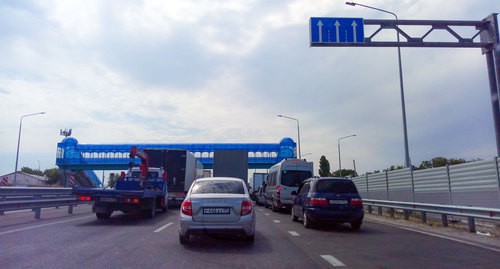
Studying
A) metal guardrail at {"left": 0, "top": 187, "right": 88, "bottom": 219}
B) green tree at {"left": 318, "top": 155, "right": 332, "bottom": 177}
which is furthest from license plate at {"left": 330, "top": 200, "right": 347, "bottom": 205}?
green tree at {"left": 318, "top": 155, "right": 332, "bottom": 177}

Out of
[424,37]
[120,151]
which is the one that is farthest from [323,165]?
[424,37]

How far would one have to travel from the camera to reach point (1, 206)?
13727 millimetres

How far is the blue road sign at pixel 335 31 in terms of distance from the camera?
15.1 metres

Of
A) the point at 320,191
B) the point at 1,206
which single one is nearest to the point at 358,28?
the point at 320,191

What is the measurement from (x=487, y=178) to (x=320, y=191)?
19.0 ft

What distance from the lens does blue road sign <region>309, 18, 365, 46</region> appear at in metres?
15.1

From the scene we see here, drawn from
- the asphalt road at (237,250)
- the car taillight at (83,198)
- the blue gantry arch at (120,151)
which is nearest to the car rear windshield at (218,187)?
the asphalt road at (237,250)

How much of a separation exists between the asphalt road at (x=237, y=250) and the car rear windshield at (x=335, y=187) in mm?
1643

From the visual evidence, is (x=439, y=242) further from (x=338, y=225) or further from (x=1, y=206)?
(x=1, y=206)

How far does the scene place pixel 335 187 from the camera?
44.2 feet

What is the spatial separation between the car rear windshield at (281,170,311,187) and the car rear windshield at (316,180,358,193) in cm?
868

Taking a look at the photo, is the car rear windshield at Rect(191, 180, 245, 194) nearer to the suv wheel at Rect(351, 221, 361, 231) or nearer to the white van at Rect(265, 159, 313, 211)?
the suv wheel at Rect(351, 221, 361, 231)

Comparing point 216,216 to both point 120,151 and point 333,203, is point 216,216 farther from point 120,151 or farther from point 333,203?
point 120,151

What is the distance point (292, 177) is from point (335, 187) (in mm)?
9086
